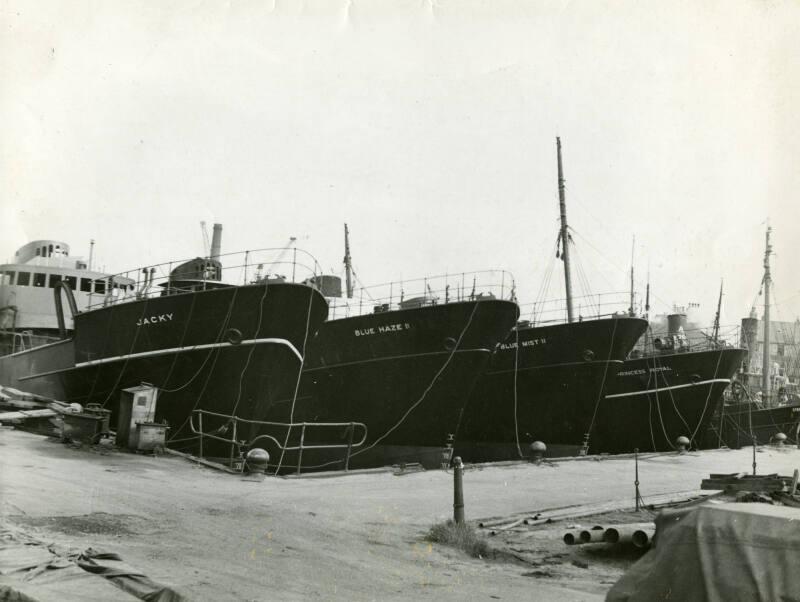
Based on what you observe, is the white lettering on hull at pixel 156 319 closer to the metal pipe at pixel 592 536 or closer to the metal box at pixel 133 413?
the metal box at pixel 133 413

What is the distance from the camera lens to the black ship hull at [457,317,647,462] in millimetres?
19433

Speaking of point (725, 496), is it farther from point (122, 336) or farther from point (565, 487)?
point (122, 336)

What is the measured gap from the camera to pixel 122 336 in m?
13.9

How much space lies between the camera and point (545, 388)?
19703mm

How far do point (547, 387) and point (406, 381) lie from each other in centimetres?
554

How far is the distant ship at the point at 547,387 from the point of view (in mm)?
19422

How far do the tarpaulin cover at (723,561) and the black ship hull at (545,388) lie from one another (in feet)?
53.5

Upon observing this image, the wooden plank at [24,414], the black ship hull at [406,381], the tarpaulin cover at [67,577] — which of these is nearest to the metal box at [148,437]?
the wooden plank at [24,414]

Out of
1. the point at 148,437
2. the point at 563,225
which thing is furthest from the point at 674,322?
the point at 148,437

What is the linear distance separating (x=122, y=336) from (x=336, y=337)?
502 cm

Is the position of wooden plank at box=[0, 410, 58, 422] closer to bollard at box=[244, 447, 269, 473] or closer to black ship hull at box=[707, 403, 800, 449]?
bollard at box=[244, 447, 269, 473]

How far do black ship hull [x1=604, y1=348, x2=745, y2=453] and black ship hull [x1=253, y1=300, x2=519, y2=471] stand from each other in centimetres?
728

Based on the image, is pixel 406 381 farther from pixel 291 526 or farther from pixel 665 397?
pixel 665 397

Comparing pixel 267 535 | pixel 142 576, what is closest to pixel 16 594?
pixel 142 576
